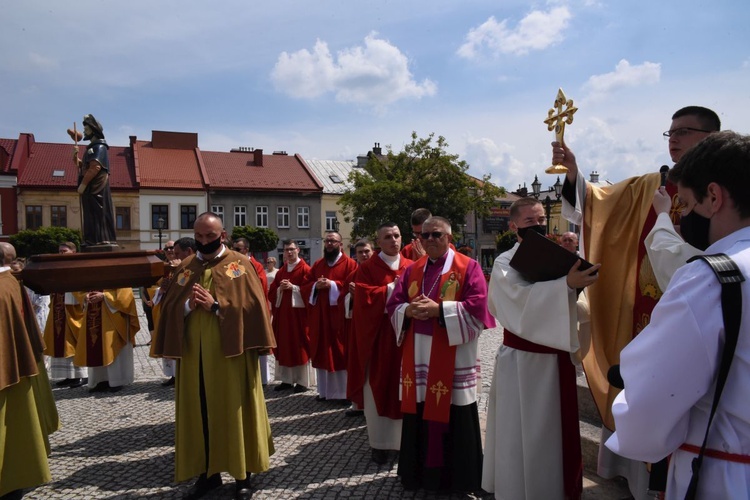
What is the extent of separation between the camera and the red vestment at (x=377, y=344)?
200 inches

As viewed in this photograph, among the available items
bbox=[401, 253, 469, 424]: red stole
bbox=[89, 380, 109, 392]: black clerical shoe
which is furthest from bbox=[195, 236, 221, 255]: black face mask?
bbox=[89, 380, 109, 392]: black clerical shoe

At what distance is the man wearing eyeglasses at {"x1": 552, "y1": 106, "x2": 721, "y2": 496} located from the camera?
339 cm

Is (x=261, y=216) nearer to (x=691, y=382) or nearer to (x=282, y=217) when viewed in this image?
(x=282, y=217)

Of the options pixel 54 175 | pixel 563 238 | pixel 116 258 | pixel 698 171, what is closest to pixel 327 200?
pixel 54 175

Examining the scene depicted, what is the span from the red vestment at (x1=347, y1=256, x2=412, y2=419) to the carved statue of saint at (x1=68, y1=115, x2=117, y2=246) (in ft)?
8.51

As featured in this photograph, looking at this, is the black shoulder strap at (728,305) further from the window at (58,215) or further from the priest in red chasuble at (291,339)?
the window at (58,215)

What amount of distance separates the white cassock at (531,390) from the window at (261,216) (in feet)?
119

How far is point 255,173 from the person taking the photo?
39344 millimetres

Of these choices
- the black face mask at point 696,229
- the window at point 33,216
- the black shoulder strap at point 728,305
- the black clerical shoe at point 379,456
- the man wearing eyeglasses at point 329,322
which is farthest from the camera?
the window at point 33,216

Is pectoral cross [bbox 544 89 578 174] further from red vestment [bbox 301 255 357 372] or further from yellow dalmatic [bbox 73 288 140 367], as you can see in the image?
yellow dalmatic [bbox 73 288 140 367]

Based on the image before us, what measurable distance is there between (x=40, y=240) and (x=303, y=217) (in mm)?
16687

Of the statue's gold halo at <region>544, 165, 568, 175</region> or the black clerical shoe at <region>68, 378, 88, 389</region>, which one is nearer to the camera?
the statue's gold halo at <region>544, 165, 568, 175</region>

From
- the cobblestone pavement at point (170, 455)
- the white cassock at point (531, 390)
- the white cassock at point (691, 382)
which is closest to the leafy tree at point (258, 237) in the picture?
the cobblestone pavement at point (170, 455)

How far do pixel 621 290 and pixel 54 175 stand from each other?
38661 mm
